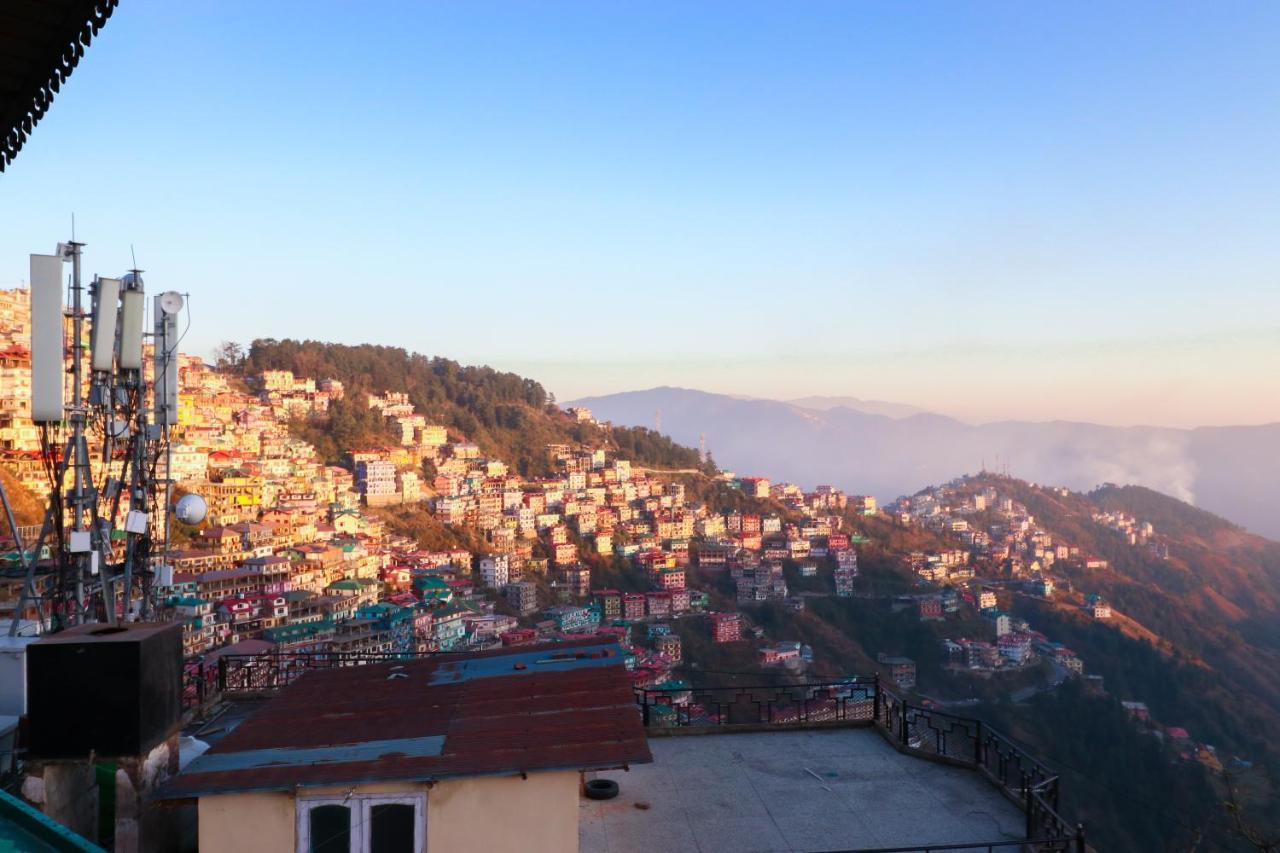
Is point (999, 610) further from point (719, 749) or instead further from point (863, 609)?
point (719, 749)

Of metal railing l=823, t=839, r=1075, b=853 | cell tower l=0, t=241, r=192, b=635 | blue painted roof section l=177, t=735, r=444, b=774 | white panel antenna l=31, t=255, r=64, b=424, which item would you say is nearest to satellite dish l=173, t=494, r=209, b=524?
cell tower l=0, t=241, r=192, b=635

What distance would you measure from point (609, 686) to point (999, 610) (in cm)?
5631

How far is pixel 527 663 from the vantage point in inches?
189

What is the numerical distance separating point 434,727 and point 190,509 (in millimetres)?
4242

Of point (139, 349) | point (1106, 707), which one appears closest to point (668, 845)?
point (139, 349)

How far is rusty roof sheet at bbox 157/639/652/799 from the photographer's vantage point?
3.36 metres

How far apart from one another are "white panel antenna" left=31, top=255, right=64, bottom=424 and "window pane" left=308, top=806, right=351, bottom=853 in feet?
11.3

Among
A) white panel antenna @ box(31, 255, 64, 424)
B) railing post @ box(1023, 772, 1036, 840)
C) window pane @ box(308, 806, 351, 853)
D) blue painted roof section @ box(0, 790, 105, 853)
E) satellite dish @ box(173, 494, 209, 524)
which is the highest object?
white panel antenna @ box(31, 255, 64, 424)

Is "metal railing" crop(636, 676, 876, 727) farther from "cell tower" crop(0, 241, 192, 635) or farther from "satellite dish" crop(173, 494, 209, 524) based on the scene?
"cell tower" crop(0, 241, 192, 635)

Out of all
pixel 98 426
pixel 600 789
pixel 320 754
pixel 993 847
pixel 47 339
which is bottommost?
pixel 600 789

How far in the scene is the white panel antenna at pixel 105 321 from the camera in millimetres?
6223

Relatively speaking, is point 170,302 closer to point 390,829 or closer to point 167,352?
point 167,352

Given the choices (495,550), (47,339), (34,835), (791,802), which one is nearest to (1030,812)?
(791,802)

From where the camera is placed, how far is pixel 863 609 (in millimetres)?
52531
